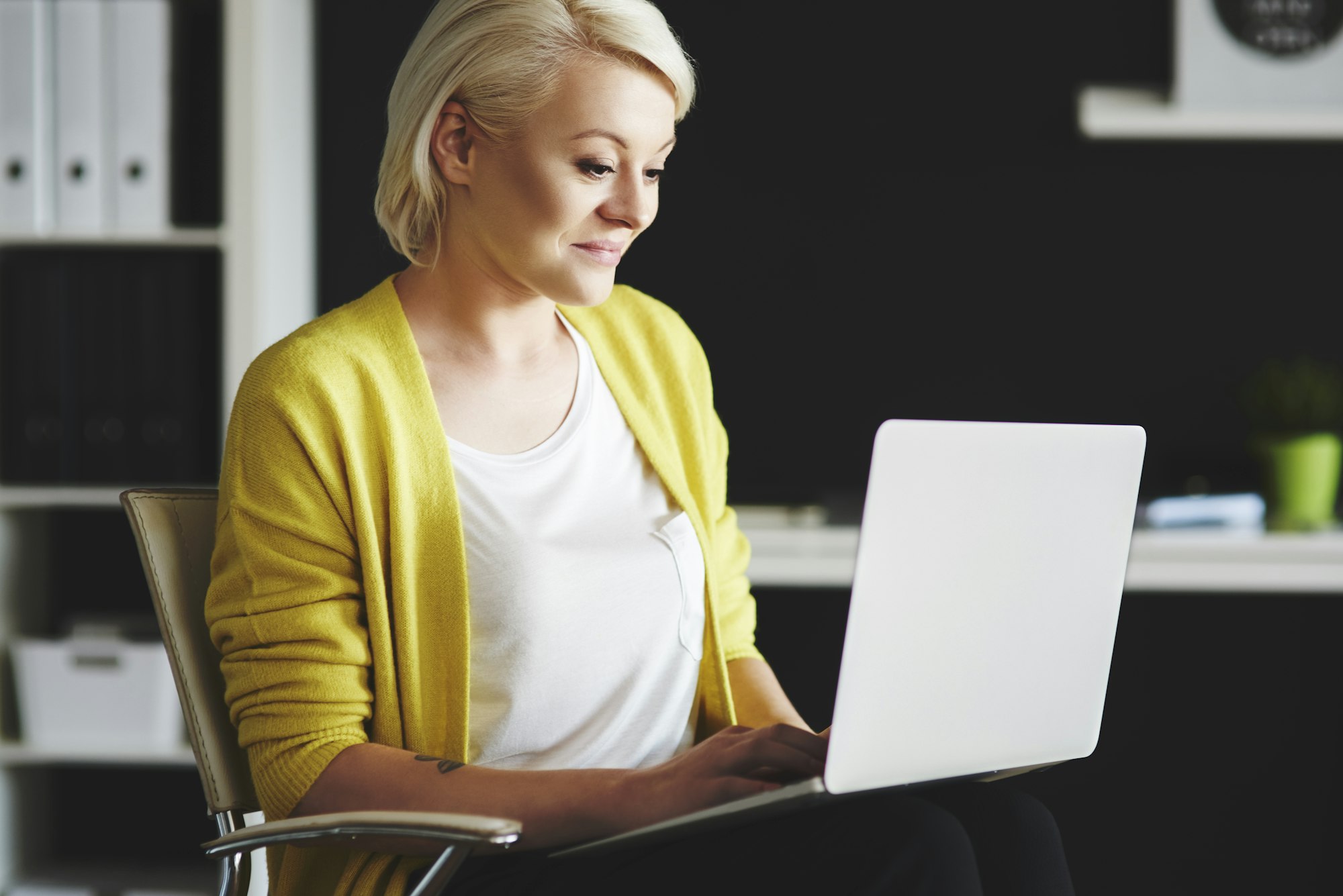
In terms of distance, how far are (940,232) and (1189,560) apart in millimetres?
784

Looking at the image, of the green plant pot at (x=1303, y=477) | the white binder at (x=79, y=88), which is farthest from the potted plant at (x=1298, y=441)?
the white binder at (x=79, y=88)

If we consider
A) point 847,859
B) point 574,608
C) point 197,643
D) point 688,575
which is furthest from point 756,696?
point 197,643

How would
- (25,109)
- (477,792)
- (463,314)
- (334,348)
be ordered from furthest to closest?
1. (25,109)
2. (463,314)
3. (334,348)
4. (477,792)

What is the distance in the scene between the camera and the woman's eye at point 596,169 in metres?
1.11

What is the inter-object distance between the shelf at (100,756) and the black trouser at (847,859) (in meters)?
1.19

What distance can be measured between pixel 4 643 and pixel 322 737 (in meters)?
1.38

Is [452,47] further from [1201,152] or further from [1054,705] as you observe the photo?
[1201,152]

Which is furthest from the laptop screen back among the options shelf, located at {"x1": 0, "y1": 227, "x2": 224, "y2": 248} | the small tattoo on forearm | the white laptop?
shelf, located at {"x1": 0, "y1": 227, "x2": 224, "y2": 248}

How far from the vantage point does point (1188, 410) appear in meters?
2.45

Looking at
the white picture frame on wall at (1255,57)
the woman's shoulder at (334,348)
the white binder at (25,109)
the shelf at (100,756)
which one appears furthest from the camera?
the white picture frame on wall at (1255,57)

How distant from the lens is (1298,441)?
2.21 m

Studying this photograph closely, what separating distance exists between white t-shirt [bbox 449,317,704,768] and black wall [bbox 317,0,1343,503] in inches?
47.8

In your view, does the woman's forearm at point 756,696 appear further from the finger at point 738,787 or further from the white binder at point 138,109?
the white binder at point 138,109

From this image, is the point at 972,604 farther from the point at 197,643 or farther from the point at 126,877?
the point at 126,877
